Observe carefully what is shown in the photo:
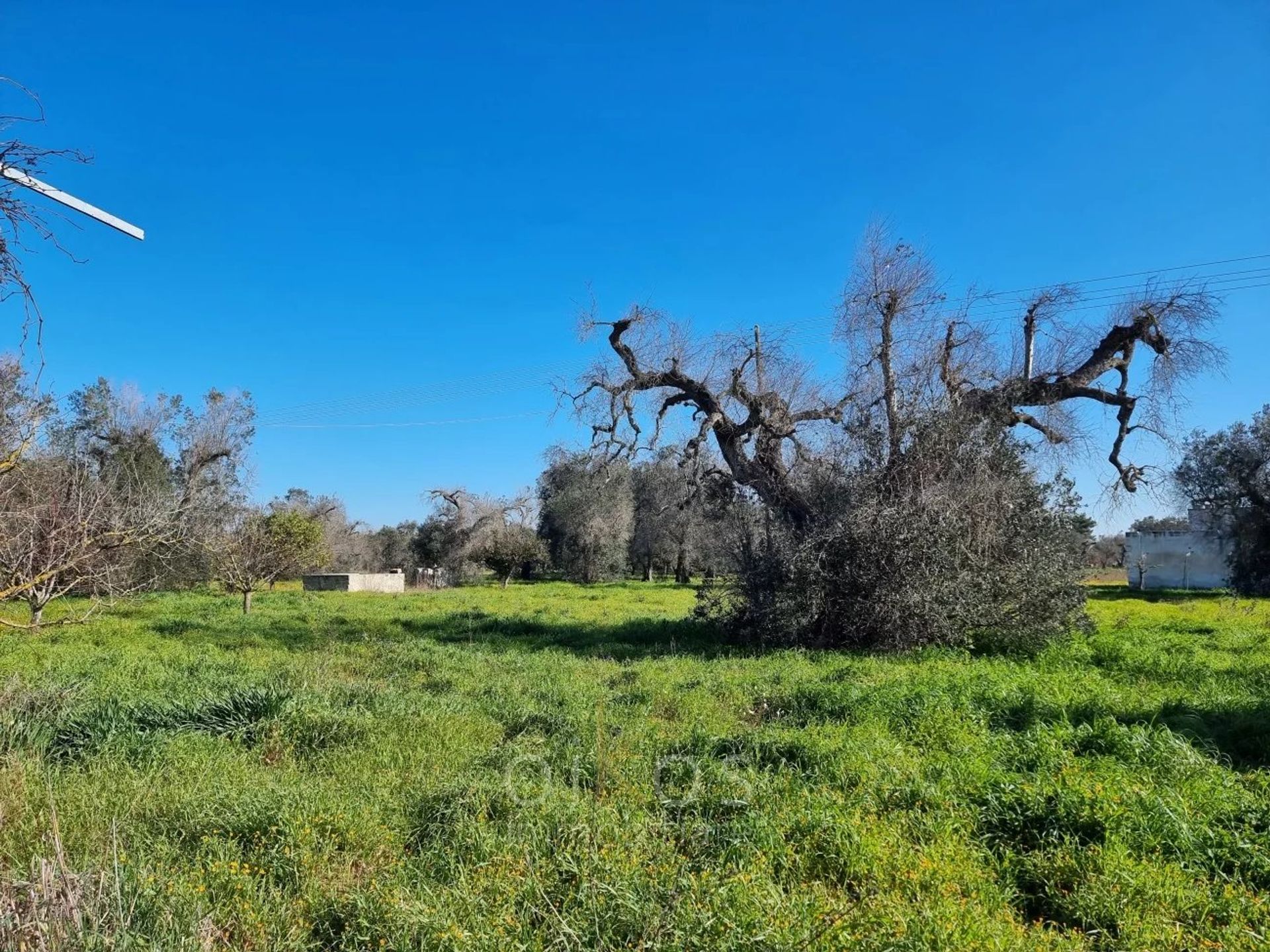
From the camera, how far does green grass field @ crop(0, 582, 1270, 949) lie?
353cm

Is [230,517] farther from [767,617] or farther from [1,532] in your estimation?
[1,532]

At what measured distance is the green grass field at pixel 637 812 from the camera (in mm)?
3525

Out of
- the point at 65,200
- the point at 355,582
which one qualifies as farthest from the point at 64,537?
the point at 355,582

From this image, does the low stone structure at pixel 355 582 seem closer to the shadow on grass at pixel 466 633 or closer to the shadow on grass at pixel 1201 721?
the shadow on grass at pixel 466 633

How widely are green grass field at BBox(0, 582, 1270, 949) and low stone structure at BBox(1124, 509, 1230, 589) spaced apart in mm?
43035

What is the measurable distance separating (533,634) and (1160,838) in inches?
520

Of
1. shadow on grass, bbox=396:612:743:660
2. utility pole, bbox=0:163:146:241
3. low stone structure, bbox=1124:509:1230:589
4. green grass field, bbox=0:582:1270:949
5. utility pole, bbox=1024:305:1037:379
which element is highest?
utility pole, bbox=1024:305:1037:379

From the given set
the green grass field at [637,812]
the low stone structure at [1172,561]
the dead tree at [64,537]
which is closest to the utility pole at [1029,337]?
the green grass field at [637,812]

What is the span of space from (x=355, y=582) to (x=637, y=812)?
34.4m

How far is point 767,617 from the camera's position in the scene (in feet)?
46.0

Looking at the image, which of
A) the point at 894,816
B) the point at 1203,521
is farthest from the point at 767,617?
the point at 1203,521

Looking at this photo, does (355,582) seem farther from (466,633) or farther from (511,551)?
(466,633)

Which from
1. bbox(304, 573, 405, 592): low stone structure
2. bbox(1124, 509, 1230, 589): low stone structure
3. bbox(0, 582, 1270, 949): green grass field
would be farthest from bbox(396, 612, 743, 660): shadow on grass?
bbox(1124, 509, 1230, 589): low stone structure

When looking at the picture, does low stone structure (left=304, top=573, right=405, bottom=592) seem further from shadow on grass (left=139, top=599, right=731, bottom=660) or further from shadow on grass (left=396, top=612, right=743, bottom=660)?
shadow on grass (left=396, top=612, right=743, bottom=660)
